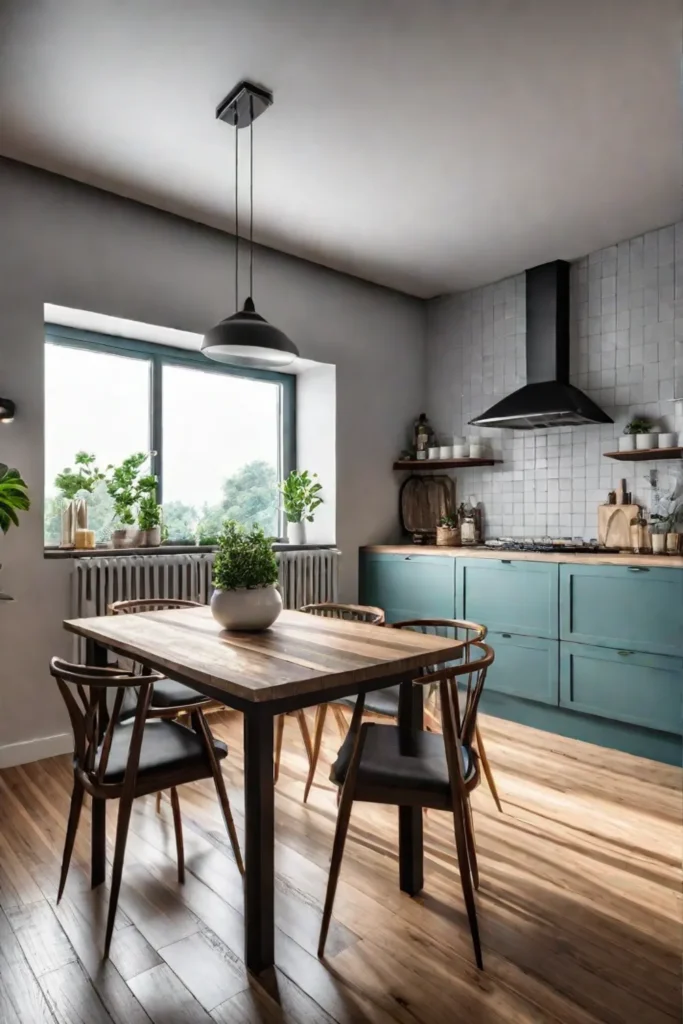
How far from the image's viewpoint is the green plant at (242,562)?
2.19 meters

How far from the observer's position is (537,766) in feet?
10.2

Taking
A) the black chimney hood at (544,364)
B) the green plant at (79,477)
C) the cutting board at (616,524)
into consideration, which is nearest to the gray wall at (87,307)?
the green plant at (79,477)

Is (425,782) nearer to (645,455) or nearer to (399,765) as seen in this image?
(399,765)

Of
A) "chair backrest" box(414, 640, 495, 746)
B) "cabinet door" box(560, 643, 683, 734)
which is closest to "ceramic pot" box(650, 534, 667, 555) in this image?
"cabinet door" box(560, 643, 683, 734)

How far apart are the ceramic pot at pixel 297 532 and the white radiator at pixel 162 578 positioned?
0.16 meters

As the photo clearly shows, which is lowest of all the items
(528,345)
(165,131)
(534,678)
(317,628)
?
(534,678)

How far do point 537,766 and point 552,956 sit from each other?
4.67 ft

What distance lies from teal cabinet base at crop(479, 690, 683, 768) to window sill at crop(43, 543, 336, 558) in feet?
5.13

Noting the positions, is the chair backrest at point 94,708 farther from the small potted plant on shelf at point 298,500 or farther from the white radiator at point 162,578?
the small potted plant on shelf at point 298,500

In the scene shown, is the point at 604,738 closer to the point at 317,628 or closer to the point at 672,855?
the point at 672,855

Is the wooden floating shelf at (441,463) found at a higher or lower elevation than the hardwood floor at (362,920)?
higher

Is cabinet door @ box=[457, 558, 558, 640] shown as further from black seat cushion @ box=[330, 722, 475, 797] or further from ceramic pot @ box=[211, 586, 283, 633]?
ceramic pot @ box=[211, 586, 283, 633]

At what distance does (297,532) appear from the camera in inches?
177

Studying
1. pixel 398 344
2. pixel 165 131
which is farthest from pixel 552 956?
pixel 398 344
